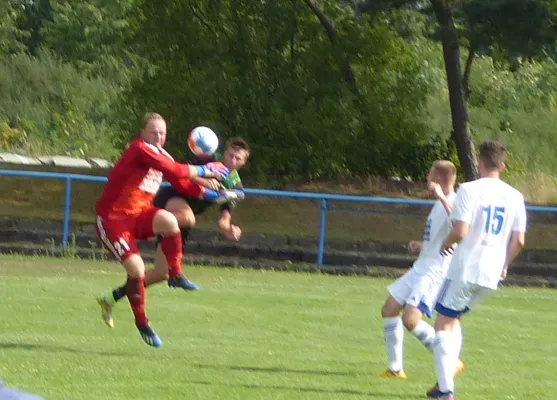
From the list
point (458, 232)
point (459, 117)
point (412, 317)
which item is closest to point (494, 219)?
point (458, 232)

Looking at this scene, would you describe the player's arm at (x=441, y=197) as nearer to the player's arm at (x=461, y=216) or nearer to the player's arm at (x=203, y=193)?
the player's arm at (x=461, y=216)

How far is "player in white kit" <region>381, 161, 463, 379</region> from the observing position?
9.08m

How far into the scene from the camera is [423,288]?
911 centimetres

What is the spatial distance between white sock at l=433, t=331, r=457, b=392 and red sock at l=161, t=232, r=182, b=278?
9.73 feet

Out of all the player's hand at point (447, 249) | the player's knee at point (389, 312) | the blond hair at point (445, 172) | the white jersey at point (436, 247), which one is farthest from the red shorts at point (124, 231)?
the player's hand at point (447, 249)

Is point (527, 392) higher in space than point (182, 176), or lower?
lower

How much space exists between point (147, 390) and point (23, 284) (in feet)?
25.7

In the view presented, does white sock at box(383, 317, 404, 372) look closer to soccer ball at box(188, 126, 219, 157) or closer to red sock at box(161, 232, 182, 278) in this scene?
red sock at box(161, 232, 182, 278)

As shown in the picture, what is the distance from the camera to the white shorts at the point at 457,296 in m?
8.16

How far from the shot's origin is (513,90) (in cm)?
3866

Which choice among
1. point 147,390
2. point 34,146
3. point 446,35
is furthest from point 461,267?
point 34,146

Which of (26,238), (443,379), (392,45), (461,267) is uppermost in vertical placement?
(392,45)

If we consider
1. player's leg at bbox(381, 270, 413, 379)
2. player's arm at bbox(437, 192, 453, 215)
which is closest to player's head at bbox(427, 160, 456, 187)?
player's arm at bbox(437, 192, 453, 215)

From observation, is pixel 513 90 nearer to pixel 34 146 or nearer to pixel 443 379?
pixel 34 146
